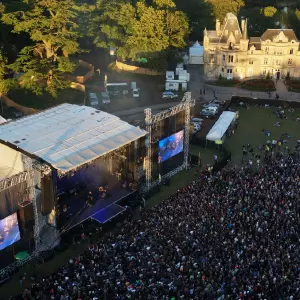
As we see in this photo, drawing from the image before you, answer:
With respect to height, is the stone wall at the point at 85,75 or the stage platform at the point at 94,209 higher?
the stone wall at the point at 85,75

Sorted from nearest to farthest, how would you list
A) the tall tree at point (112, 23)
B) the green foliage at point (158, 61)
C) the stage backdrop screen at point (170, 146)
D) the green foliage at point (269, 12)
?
the stage backdrop screen at point (170, 146) → the green foliage at point (158, 61) → the tall tree at point (112, 23) → the green foliage at point (269, 12)

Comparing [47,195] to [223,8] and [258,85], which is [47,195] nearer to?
[258,85]

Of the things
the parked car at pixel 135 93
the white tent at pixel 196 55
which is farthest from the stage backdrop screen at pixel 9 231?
the white tent at pixel 196 55

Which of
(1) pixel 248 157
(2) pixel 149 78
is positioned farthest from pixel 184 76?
(1) pixel 248 157

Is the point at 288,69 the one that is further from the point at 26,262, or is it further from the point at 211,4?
the point at 26,262

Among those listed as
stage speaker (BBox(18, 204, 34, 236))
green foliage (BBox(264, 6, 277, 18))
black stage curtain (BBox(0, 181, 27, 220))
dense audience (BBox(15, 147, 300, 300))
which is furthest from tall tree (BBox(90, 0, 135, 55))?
black stage curtain (BBox(0, 181, 27, 220))

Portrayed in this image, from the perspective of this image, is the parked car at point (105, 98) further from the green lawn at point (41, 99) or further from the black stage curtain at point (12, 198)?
the black stage curtain at point (12, 198)
